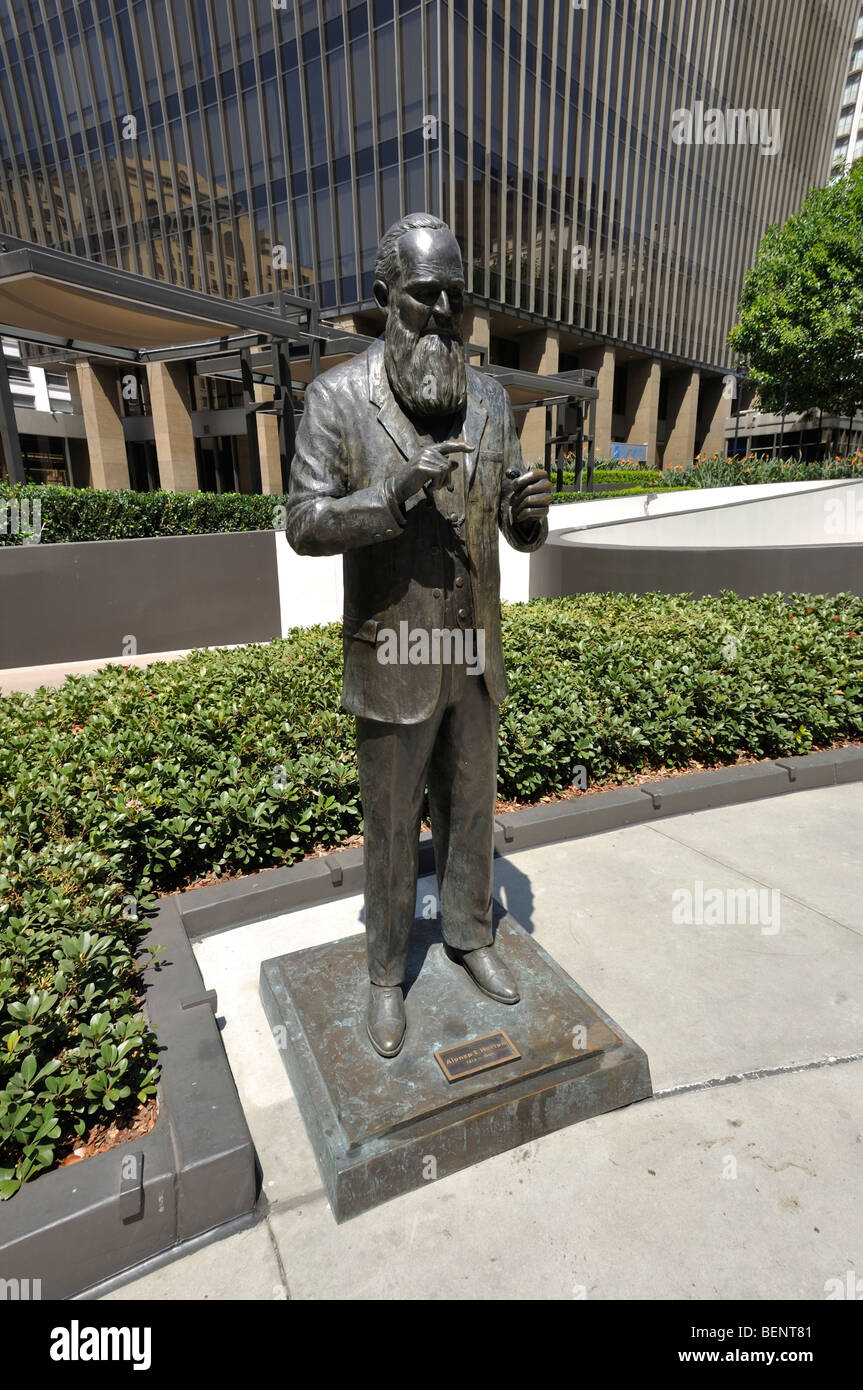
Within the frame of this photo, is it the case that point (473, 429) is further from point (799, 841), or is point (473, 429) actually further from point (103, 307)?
point (103, 307)

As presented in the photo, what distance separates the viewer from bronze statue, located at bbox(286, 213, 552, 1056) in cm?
204

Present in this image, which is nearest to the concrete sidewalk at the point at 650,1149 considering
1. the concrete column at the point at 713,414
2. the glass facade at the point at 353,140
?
the glass facade at the point at 353,140

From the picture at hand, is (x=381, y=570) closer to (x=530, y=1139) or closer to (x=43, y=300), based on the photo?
(x=530, y=1139)

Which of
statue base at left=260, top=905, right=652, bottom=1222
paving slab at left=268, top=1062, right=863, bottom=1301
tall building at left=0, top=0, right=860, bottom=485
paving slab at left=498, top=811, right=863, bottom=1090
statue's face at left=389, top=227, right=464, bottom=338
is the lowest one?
paving slab at left=268, top=1062, right=863, bottom=1301

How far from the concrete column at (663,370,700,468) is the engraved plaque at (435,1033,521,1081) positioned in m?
41.6

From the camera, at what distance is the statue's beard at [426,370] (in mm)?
2072

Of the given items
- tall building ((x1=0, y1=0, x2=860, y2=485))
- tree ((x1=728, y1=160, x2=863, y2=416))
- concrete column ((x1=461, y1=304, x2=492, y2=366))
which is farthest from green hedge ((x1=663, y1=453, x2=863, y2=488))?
tall building ((x1=0, y1=0, x2=860, y2=485))

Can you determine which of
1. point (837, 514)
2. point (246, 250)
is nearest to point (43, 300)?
point (837, 514)

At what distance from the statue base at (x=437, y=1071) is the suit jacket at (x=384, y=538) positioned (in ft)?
3.59

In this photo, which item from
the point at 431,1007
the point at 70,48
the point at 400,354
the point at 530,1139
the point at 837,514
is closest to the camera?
the point at 400,354

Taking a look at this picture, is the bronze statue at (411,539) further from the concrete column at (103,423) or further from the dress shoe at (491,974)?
the concrete column at (103,423)

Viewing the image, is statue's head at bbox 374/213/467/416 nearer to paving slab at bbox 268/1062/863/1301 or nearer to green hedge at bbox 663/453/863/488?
paving slab at bbox 268/1062/863/1301

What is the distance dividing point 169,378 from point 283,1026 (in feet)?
87.6

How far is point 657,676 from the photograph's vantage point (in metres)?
5.19
